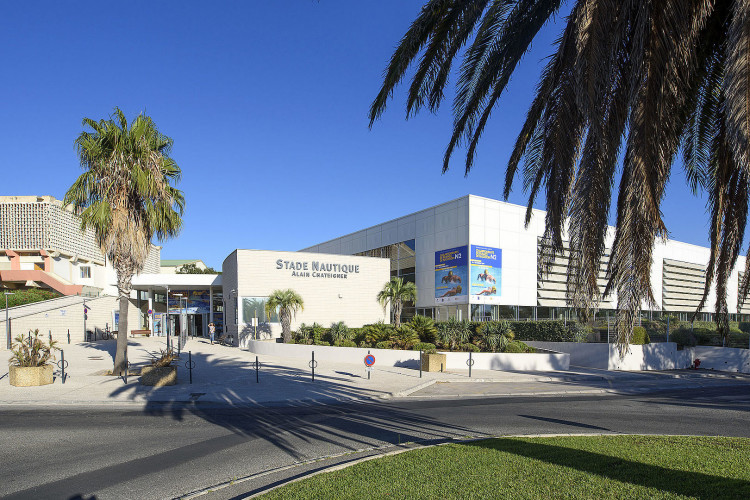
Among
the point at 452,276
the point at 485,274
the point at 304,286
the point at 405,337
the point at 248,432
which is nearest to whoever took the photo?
the point at 248,432

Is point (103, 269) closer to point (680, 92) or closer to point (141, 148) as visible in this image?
point (141, 148)

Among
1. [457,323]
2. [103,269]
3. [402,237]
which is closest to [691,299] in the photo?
[402,237]

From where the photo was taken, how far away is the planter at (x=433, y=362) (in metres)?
22.1

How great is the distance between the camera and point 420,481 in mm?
6078

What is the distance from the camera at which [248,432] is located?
1026cm

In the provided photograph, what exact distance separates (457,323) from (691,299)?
5045 cm

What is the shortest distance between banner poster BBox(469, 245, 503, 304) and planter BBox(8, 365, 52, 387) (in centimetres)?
3136

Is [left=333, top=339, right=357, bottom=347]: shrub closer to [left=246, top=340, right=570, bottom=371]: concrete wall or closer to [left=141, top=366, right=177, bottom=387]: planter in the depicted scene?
[left=246, top=340, right=570, bottom=371]: concrete wall

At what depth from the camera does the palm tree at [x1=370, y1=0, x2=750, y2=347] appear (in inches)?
188

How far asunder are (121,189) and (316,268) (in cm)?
2362

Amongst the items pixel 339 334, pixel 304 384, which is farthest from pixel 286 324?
pixel 304 384

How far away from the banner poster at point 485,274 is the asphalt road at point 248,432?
26.4 metres

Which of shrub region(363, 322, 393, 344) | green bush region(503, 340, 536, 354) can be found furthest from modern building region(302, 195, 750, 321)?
green bush region(503, 340, 536, 354)

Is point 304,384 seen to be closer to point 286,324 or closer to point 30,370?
point 30,370
